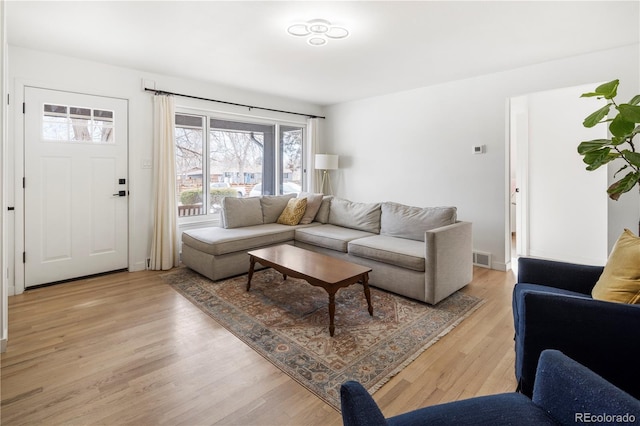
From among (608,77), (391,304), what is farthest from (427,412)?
(608,77)

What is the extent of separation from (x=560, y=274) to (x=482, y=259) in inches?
87.3

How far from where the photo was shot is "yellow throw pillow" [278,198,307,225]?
4.59m

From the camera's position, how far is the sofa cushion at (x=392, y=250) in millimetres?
3006

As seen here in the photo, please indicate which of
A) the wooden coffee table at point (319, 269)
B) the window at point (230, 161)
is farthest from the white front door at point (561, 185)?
the window at point (230, 161)

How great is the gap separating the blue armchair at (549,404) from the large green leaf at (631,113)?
1.35 meters

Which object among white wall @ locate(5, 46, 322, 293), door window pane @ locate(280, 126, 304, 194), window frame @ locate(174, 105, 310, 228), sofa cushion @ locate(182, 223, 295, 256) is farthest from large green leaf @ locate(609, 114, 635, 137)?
door window pane @ locate(280, 126, 304, 194)

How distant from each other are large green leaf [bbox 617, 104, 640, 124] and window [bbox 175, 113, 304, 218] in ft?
14.6

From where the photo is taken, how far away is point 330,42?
3064 millimetres

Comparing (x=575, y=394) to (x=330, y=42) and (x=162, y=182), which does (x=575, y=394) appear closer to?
(x=330, y=42)

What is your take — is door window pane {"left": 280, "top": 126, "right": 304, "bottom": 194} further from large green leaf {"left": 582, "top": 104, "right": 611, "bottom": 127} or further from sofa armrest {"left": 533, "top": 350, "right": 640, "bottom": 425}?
sofa armrest {"left": 533, "top": 350, "right": 640, "bottom": 425}

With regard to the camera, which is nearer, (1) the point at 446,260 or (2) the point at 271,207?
(1) the point at 446,260

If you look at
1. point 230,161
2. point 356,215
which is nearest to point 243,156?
point 230,161

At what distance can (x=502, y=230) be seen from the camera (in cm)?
399

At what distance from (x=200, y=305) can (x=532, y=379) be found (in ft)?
8.42
